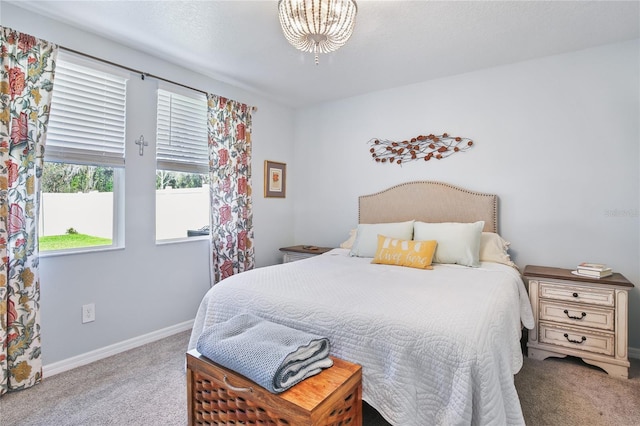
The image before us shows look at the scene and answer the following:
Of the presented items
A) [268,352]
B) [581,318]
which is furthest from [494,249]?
[268,352]

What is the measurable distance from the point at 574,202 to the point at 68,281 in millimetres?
3838

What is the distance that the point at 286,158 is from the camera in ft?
13.5

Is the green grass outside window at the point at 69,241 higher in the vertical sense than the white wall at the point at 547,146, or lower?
lower

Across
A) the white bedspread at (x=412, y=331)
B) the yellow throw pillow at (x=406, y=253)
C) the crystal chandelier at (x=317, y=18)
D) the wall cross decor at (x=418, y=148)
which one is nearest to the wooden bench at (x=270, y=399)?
the white bedspread at (x=412, y=331)

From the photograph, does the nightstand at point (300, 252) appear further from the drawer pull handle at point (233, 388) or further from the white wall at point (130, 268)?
the drawer pull handle at point (233, 388)

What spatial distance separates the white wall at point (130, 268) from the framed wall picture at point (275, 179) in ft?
2.63

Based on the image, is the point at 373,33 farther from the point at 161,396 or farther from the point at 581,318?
the point at 161,396

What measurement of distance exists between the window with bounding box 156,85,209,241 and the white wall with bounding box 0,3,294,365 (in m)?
0.10

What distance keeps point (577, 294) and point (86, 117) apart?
145 inches

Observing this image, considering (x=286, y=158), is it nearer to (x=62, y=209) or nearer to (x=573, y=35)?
(x=62, y=209)

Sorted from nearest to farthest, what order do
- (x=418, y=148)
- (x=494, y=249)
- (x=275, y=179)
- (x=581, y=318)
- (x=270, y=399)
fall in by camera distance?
(x=270, y=399), (x=581, y=318), (x=494, y=249), (x=418, y=148), (x=275, y=179)

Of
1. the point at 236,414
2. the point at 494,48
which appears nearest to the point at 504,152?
the point at 494,48

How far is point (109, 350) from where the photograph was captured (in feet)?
8.13

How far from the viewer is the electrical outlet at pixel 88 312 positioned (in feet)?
7.73
